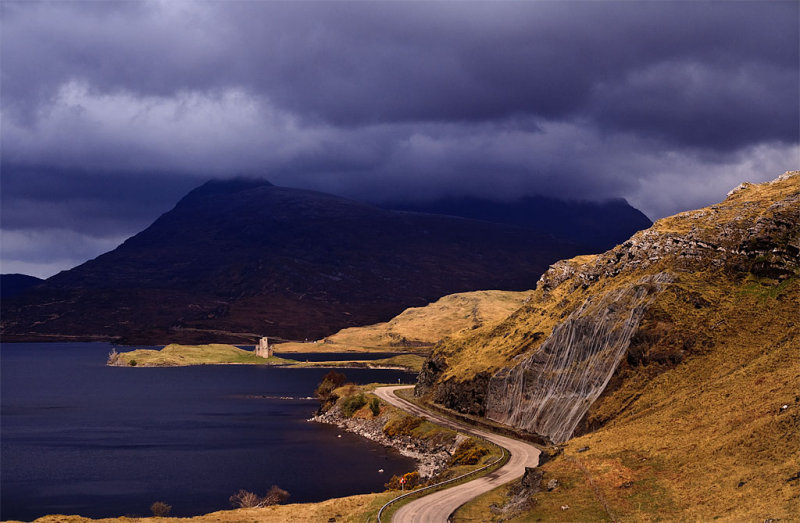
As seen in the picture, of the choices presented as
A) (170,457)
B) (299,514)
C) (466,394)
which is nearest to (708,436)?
(299,514)

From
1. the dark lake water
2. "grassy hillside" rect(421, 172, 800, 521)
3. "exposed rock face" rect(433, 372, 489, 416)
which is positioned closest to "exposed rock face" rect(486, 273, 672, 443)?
"grassy hillside" rect(421, 172, 800, 521)

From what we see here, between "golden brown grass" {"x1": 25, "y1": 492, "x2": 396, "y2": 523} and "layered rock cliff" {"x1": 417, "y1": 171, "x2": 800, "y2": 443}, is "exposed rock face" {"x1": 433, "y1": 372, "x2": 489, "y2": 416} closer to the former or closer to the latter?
"layered rock cliff" {"x1": 417, "y1": 171, "x2": 800, "y2": 443}

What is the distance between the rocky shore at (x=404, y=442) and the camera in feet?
299

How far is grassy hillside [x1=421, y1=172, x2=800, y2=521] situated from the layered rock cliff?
206mm

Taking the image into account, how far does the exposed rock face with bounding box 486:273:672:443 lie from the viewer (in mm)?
79000

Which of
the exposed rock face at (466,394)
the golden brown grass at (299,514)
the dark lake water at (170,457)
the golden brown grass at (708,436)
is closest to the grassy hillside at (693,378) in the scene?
the golden brown grass at (708,436)

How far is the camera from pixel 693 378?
228 ft

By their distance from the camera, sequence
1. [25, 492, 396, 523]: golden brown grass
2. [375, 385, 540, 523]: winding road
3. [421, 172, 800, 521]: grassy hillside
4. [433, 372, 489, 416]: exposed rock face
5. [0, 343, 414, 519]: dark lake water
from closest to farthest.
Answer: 1. [421, 172, 800, 521]: grassy hillside
2. [375, 385, 540, 523]: winding road
3. [25, 492, 396, 523]: golden brown grass
4. [0, 343, 414, 519]: dark lake water
5. [433, 372, 489, 416]: exposed rock face

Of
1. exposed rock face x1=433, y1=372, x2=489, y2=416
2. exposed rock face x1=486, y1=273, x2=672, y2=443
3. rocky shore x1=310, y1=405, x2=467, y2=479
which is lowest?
rocky shore x1=310, y1=405, x2=467, y2=479

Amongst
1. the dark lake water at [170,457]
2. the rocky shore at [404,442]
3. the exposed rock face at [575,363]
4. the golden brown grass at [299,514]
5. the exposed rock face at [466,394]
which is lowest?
the dark lake water at [170,457]

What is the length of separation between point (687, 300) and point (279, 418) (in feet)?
306

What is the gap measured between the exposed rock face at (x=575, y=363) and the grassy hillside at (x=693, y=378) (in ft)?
6.14

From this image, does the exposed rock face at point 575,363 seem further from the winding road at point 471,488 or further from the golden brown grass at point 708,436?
the winding road at point 471,488

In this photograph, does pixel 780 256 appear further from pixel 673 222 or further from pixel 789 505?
pixel 789 505
